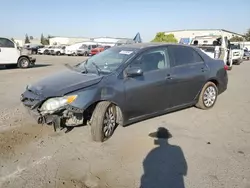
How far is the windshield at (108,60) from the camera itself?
15.8 ft

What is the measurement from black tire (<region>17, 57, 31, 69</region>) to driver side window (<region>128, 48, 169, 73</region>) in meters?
12.6

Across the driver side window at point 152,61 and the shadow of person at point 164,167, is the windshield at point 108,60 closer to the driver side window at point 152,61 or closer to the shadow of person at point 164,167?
the driver side window at point 152,61

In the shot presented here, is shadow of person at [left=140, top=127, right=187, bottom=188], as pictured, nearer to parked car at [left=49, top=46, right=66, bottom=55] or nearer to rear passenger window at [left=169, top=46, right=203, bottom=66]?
rear passenger window at [left=169, top=46, right=203, bottom=66]

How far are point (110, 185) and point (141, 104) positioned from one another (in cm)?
194

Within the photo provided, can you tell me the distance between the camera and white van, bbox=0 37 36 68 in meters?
14.5

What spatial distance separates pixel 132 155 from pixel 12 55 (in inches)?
525

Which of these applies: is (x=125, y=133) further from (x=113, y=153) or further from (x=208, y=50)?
(x=208, y=50)

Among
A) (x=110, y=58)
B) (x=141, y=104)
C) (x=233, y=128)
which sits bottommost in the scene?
(x=233, y=128)

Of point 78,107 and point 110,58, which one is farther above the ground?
point 110,58

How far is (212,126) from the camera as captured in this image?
5301 mm

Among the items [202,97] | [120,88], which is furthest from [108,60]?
[202,97]

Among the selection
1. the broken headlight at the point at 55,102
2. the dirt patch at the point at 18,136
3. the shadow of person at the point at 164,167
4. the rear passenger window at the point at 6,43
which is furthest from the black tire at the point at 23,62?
the shadow of person at the point at 164,167

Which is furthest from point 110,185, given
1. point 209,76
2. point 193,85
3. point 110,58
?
point 209,76

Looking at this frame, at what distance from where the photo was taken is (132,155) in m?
3.93
